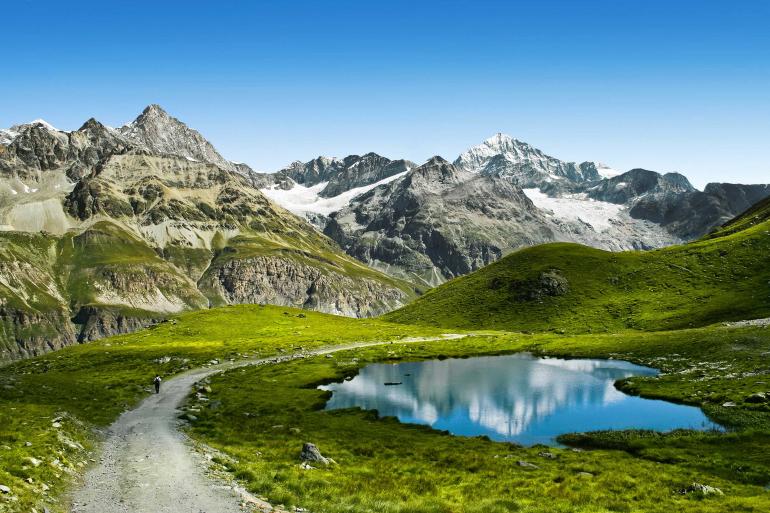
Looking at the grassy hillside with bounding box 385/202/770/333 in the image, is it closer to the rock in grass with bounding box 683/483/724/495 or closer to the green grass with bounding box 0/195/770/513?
the green grass with bounding box 0/195/770/513

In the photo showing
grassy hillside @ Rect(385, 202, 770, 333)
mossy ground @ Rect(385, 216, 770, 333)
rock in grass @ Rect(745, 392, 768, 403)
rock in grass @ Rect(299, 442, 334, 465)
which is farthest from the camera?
grassy hillside @ Rect(385, 202, 770, 333)

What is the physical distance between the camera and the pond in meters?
50.8

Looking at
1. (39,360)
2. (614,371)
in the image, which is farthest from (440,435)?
(39,360)

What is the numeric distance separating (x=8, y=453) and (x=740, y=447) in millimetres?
46197

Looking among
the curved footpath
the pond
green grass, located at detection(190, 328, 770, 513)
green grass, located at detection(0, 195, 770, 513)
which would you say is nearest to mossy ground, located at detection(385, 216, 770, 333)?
green grass, located at detection(0, 195, 770, 513)

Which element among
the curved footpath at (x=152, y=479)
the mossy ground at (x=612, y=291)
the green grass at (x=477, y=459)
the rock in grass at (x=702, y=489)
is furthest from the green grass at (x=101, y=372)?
the rock in grass at (x=702, y=489)

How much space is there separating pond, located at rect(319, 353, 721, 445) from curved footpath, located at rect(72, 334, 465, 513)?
22494 mm

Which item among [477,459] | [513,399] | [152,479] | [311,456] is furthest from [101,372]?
[477,459]

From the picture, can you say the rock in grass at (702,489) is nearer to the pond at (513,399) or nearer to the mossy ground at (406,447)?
the mossy ground at (406,447)

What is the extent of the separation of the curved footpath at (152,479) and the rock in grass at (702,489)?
22.6m

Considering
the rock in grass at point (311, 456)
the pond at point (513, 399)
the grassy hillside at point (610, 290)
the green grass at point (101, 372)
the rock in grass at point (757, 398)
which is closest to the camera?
the green grass at point (101, 372)

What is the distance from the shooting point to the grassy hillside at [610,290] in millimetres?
126750

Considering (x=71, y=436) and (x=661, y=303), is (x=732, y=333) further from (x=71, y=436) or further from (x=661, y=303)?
(x=71, y=436)

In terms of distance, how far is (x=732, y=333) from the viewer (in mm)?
81188
